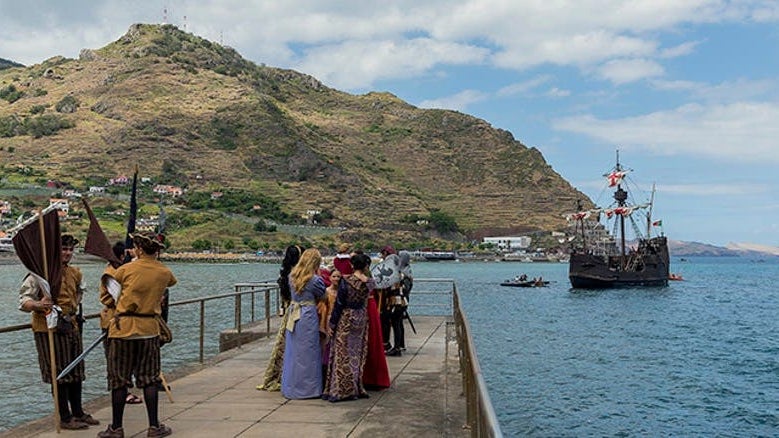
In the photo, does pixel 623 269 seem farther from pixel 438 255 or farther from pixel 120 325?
pixel 438 255

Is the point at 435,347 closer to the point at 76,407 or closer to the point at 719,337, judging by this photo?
the point at 76,407

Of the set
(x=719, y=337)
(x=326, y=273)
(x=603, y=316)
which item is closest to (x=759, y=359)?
(x=719, y=337)

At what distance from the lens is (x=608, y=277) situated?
84.2 m

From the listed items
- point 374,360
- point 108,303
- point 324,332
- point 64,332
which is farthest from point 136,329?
point 374,360

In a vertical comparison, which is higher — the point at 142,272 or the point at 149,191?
the point at 149,191

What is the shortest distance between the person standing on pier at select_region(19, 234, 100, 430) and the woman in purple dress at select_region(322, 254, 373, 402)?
2.59 m

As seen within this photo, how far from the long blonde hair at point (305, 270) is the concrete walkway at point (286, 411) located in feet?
4.39

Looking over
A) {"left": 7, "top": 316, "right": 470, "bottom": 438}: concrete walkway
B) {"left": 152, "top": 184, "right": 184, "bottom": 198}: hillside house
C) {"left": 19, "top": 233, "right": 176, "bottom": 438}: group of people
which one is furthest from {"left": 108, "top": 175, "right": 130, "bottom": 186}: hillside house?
{"left": 19, "top": 233, "right": 176, "bottom": 438}: group of people

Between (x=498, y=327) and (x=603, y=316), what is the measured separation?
1290cm

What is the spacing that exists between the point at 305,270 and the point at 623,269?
82.8 meters

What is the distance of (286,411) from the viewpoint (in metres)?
8.05

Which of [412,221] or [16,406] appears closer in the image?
[16,406]

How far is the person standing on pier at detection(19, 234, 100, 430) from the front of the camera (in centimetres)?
673

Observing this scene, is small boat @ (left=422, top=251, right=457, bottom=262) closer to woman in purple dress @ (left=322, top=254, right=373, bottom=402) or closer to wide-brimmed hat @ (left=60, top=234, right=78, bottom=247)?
woman in purple dress @ (left=322, top=254, right=373, bottom=402)
